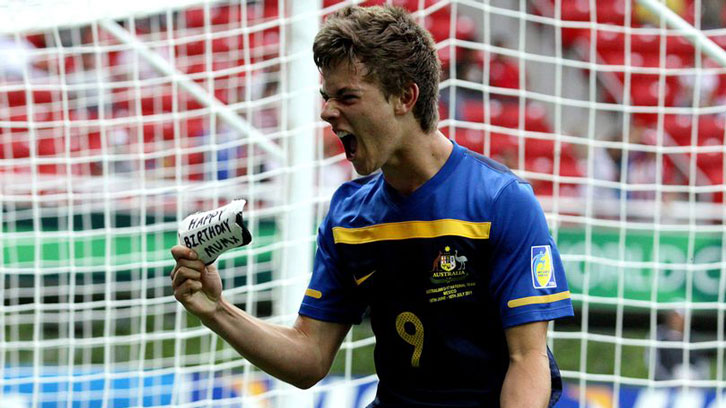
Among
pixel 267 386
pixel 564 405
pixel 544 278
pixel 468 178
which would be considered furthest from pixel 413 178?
pixel 564 405

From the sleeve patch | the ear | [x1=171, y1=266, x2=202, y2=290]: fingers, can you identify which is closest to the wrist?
[x1=171, y1=266, x2=202, y2=290]: fingers

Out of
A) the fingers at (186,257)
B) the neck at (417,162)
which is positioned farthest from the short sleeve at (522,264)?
the fingers at (186,257)

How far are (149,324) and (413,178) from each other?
5.58 meters

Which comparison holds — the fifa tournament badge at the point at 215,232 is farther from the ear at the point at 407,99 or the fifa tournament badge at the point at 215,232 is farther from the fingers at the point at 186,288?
the ear at the point at 407,99

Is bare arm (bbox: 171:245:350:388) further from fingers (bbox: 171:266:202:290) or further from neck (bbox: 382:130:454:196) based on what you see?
neck (bbox: 382:130:454:196)

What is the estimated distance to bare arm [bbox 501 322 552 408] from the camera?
1.97m

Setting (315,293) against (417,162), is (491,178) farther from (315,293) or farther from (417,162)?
(315,293)

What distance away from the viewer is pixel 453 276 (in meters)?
2.12

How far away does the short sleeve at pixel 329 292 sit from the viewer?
2.38 meters

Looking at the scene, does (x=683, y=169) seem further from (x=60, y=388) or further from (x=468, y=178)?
(x=468, y=178)

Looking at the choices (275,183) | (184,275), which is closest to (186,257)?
(184,275)

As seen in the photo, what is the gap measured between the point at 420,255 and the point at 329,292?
0.33 meters

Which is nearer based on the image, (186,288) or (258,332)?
(186,288)

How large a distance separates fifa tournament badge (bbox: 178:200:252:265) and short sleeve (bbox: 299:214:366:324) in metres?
0.38
